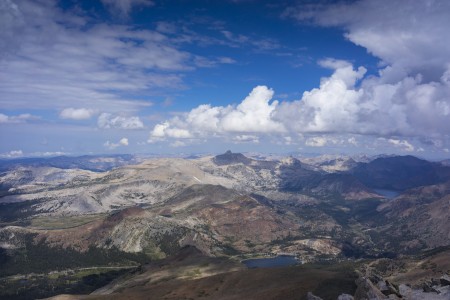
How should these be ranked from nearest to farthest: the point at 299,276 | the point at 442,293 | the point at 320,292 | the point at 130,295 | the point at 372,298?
the point at 372,298
the point at 442,293
the point at 320,292
the point at 299,276
the point at 130,295

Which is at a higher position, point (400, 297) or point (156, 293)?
point (400, 297)

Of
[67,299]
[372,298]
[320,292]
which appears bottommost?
[67,299]

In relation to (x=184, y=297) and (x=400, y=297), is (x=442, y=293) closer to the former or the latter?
(x=400, y=297)

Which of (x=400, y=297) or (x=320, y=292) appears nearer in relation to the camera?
(x=400, y=297)

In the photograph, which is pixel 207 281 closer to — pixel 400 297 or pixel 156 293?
pixel 156 293

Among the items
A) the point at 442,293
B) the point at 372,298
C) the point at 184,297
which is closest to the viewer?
the point at 372,298

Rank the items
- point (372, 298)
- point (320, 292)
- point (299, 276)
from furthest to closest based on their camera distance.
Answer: point (299, 276) → point (320, 292) → point (372, 298)

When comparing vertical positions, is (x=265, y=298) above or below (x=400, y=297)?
below

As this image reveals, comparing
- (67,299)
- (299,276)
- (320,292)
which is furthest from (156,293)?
(320,292)

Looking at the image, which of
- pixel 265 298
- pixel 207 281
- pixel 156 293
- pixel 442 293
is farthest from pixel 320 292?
pixel 156 293
